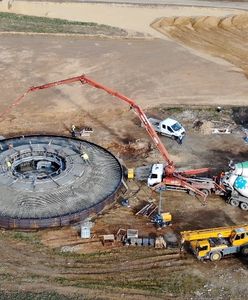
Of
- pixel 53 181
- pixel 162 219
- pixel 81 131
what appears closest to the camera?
pixel 162 219

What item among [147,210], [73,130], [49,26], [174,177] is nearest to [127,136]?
[73,130]

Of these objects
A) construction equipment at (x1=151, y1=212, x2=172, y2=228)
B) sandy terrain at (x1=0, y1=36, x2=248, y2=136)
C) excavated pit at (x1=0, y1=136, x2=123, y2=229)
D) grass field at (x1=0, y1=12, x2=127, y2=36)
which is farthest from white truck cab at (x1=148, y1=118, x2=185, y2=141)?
grass field at (x1=0, y1=12, x2=127, y2=36)

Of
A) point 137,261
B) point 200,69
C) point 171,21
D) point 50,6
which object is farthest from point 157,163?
point 50,6

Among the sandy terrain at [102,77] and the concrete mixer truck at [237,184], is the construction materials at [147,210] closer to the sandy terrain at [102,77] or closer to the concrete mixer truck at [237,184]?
the concrete mixer truck at [237,184]

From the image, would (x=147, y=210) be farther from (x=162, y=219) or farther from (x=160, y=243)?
(x=160, y=243)

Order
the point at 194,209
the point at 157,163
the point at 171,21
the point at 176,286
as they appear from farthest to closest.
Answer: the point at 171,21
the point at 157,163
the point at 194,209
the point at 176,286

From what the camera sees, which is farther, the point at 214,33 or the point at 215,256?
the point at 214,33

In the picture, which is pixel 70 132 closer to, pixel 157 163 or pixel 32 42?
pixel 157 163
